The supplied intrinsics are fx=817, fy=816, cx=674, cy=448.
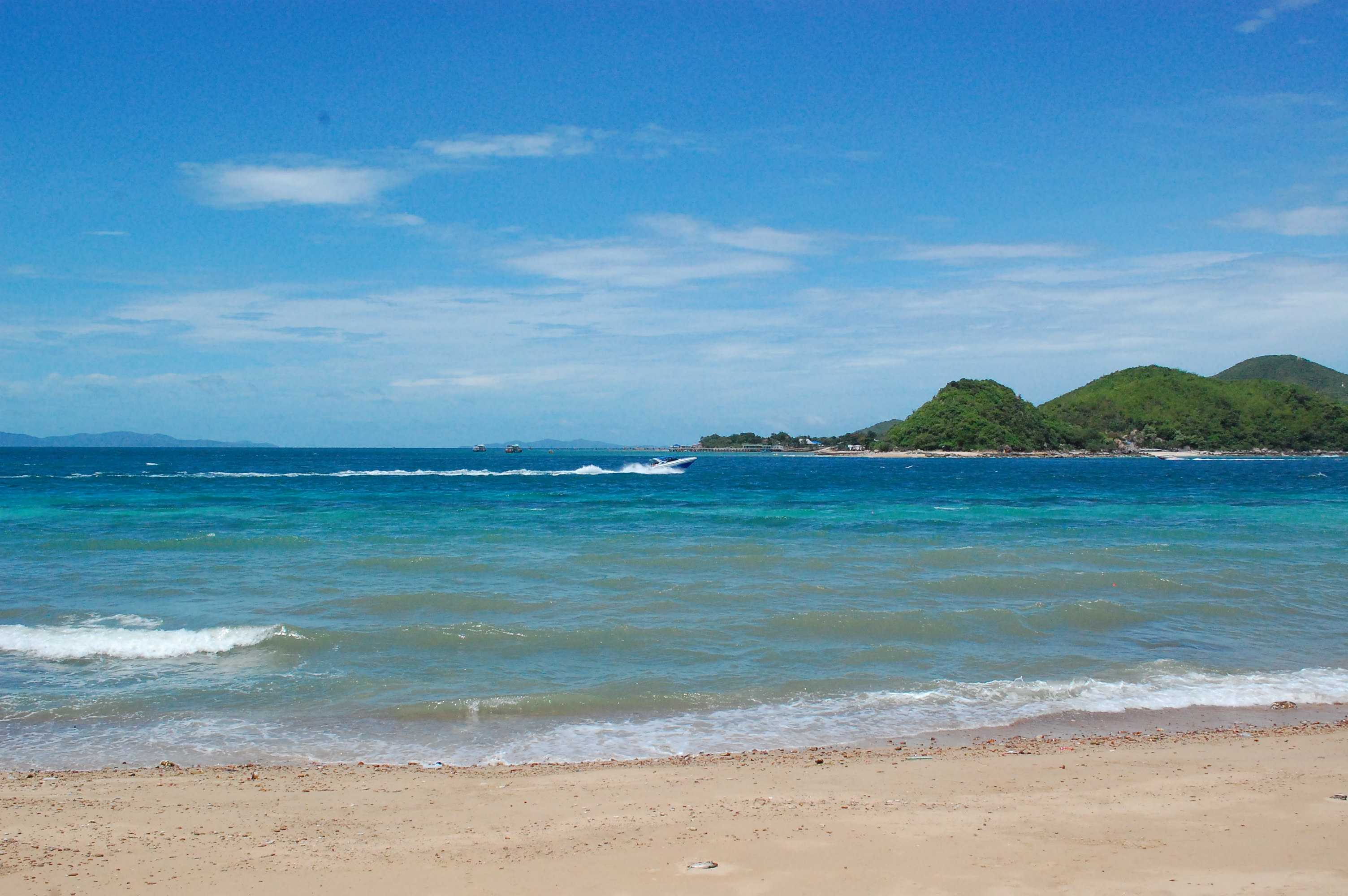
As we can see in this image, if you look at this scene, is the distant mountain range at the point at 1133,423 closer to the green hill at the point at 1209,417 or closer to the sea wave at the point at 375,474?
the green hill at the point at 1209,417

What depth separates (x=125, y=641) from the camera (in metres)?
11.8

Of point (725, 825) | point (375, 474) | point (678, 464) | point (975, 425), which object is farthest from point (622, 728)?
point (975, 425)

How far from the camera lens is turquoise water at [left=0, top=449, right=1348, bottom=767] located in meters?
8.88

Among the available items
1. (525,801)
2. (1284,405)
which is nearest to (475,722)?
(525,801)

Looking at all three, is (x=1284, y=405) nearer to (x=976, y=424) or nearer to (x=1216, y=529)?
(x=976, y=424)

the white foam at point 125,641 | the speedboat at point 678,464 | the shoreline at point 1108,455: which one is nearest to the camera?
the white foam at point 125,641

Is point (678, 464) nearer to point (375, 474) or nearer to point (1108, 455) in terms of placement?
point (375, 474)

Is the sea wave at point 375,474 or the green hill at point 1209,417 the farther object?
the green hill at point 1209,417

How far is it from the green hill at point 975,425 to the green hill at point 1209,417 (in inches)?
339

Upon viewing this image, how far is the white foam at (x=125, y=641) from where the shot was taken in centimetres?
1148

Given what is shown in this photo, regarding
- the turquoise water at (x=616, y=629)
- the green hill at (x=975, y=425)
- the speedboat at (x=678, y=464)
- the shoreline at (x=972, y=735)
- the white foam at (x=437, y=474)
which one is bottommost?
the shoreline at (x=972, y=735)

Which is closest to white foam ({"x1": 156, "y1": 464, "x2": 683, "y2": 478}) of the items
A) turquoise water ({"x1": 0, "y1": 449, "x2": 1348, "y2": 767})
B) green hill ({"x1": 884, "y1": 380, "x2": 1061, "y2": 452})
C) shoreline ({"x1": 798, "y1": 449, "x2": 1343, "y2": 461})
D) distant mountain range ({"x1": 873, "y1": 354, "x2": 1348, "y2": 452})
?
turquoise water ({"x1": 0, "y1": 449, "x2": 1348, "y2": 767})

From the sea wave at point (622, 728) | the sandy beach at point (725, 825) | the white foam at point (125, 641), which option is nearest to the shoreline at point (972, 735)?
the sea wave at point (622, 728)

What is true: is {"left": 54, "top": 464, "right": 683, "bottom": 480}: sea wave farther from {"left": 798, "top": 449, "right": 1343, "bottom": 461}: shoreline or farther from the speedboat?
{"left": 798, "top": 449, "right": 1343, "bottom": 461}: shoreline
